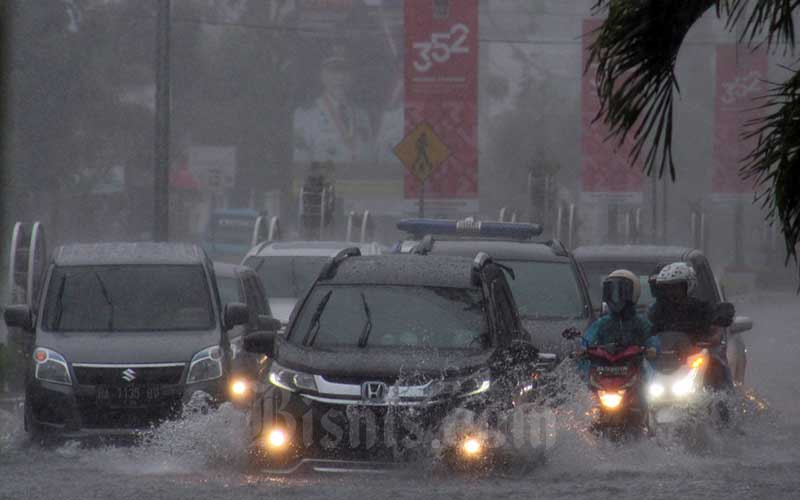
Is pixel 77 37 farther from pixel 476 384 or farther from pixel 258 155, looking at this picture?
pixel 476 384

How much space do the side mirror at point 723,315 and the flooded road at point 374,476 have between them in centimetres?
77

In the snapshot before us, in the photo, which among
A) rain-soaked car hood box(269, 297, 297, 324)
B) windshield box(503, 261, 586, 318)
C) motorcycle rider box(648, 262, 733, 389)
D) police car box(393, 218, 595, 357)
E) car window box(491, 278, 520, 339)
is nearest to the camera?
car window box(491, 278, 520, 339)

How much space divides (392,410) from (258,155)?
6754 centimetres

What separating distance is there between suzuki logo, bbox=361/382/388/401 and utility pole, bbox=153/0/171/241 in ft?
47.0

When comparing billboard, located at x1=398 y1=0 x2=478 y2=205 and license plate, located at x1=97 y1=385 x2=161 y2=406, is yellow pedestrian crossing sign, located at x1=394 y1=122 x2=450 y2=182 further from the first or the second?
license plate, located at x1=97 y1=385 x2=161 y2=406

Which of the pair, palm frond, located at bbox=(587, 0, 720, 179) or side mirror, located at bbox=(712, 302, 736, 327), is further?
side mirror, located at bbox=(712, 302, 736, 327)

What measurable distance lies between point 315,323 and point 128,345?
2744 mm

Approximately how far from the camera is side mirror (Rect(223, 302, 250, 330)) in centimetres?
1321

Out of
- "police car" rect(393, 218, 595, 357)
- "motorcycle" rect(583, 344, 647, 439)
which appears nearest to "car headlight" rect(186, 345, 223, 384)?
"police car" rect(393, 218, 595, 357)

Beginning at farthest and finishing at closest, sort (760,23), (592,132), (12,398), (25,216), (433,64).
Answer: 1. (25,216)
2. (592,132)
3. (433,64)
4. (12,398)
5. (760,23)

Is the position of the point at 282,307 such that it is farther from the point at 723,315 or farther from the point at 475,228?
the point at 723,315

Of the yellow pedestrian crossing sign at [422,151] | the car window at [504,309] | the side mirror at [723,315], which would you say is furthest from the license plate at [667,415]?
the yellow pedestrian crossing sign at [422,151]

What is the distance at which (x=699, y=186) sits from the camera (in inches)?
3091

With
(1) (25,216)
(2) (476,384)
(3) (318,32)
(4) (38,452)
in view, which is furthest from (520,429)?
(3) (318,32)
